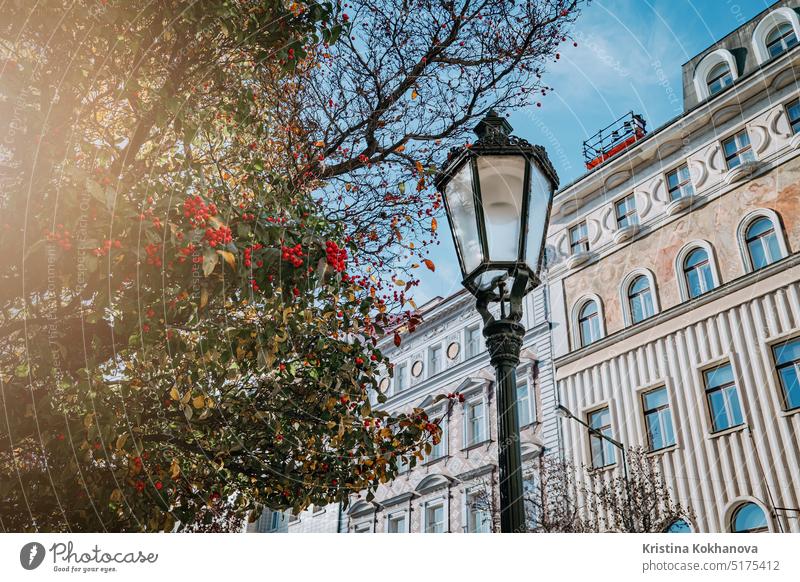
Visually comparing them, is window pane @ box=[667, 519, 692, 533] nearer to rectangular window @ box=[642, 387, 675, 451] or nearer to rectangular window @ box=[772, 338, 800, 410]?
rectangular window @ box=[642, 387, 675, 451]

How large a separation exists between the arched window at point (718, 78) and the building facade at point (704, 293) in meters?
0.03

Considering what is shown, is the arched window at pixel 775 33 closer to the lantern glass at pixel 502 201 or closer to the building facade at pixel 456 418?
the building facade at pixel 456 418

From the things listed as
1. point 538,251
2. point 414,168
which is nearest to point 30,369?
point 538,251

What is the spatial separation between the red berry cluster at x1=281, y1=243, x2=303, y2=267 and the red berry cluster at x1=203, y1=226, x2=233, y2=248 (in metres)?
0.38

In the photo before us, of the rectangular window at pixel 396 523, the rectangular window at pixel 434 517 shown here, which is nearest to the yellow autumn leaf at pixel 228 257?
the rectangular window at pixel 434 517

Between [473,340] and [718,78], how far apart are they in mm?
8182

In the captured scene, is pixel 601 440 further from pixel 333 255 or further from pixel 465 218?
pixel 465 218

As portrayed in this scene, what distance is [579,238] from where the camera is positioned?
50.5ft

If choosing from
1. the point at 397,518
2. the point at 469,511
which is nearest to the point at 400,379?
the point at 397,518

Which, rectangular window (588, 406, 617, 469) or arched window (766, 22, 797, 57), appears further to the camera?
rectangular window (588, 406, 617, 469)

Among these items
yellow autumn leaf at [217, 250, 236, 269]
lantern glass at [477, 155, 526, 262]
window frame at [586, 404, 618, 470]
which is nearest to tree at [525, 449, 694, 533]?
window frame at [586, 404, 618, 470]

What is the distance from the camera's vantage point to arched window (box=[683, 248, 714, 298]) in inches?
484

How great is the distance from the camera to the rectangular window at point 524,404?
15.0m
